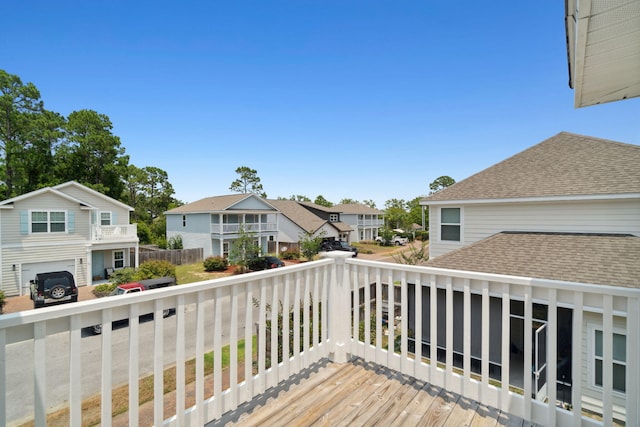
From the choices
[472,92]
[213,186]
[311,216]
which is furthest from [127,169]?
[472,92]

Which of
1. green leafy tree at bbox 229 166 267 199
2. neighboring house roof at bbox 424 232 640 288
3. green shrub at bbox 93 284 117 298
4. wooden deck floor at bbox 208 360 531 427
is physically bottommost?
green shrub at bbox 93 284 117 298

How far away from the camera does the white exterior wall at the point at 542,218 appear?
6.91m

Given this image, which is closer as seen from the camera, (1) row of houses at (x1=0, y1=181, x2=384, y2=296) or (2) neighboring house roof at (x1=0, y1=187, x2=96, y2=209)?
(2) neighboring house roof at (x1=0, y1=187, x2=96, y2=209)

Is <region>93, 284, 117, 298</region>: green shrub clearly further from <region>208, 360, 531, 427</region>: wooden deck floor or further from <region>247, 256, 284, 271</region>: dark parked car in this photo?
<region>208, 360, 531, 427</region>: wooden deck floor

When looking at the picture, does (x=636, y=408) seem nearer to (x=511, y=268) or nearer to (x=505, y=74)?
(x=511, y=268)

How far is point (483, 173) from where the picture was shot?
9.80 metres

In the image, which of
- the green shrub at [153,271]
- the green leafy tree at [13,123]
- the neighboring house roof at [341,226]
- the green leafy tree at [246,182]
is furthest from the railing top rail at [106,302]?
the green leafy tree at [246,182]

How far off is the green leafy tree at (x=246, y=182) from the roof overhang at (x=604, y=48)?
4016 cm

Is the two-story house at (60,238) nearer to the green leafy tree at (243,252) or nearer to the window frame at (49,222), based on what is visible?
the window frame at (49,222)

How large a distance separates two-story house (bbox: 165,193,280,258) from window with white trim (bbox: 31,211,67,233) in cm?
774

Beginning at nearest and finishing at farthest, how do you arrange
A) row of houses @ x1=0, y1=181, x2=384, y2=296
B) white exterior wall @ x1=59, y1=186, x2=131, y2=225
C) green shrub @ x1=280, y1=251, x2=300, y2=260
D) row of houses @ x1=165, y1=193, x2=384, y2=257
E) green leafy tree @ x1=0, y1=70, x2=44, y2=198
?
1. row of houses @ x1=0, y1=181, x2=384, y2=296
2. white exterior wall @ x1=59, y1=186, x2=131, y2=225
3. green leafy tree @ x1=0, y1=70, x2=44, y2=198
4. row of houses @ x1=165, y1=193, x2=384, y2=257
5. green shrub @ x1=280, y1=251, x2=300, y2=260

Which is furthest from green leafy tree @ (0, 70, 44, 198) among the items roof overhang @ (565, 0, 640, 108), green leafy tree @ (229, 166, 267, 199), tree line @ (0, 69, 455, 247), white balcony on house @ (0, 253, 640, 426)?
roof overhang @ (565, 0, 640, 108)

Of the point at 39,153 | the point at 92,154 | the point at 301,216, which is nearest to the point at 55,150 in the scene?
the point at 39,153

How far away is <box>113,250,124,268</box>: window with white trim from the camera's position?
15250 millimetres
